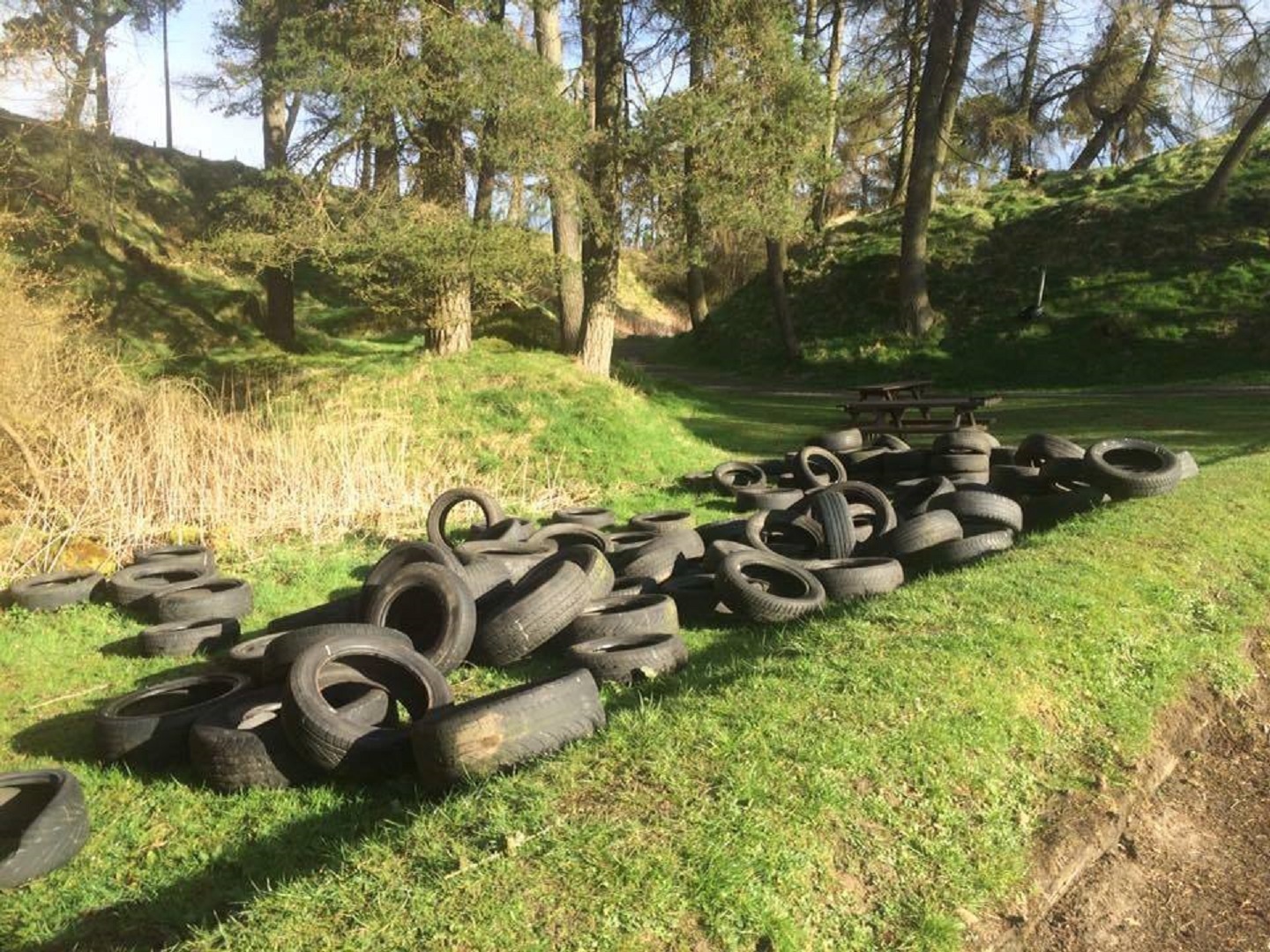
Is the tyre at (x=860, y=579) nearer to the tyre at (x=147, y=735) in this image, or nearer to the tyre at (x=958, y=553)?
the tyre at (x=958, y=553)

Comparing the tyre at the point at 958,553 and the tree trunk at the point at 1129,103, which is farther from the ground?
the tree trunk at the point at 1129,103

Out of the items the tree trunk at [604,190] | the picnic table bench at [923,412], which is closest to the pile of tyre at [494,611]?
the picnic table bench at [923,412]

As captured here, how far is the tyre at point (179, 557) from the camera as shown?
8625 mm

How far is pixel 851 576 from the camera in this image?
7184 mm

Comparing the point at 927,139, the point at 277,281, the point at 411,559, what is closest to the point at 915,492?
the point at 411,559

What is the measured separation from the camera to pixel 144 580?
27.5ft

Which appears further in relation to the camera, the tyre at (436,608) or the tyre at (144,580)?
the tyre at (144,580)

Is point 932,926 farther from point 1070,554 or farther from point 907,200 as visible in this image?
point 907,200

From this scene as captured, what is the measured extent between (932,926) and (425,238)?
12.6 m

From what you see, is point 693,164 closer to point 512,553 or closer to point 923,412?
point 923,412

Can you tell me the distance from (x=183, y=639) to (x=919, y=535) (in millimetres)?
5958

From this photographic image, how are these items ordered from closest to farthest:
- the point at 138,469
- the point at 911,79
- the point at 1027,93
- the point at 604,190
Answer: the point at 138,469 → the point at 604,190 → the point at 911,79 → the point at 1027,93

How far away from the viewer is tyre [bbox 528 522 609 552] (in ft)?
29.7

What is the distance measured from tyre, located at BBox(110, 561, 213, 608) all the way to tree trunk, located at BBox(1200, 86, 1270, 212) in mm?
27668
